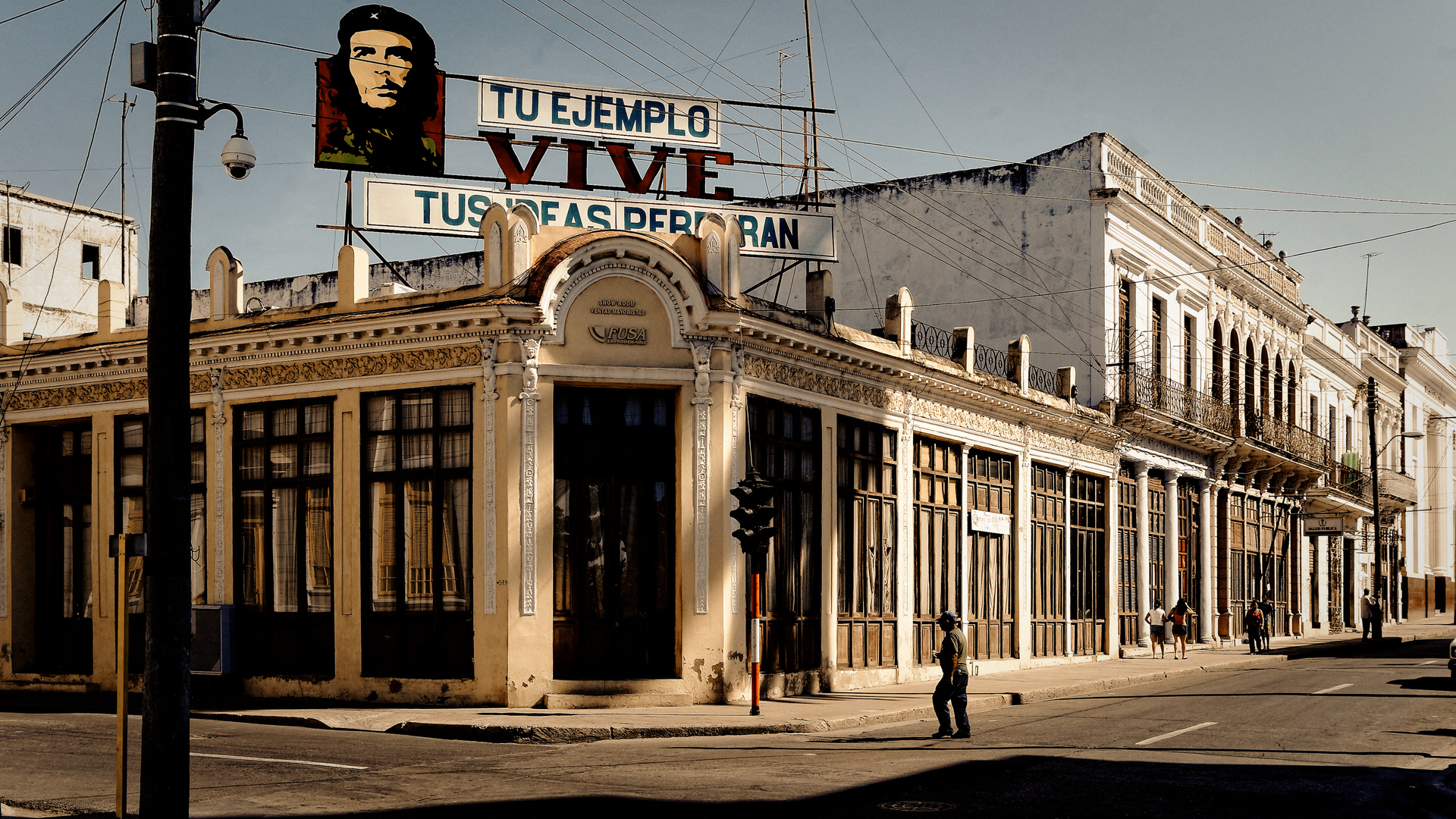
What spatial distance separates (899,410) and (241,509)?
11519mm

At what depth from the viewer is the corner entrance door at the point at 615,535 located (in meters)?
19.4

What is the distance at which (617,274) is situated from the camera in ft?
64.6

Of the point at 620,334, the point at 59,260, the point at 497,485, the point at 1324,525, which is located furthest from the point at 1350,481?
the point at 59,260

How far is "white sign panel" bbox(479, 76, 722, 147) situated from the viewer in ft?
73.2

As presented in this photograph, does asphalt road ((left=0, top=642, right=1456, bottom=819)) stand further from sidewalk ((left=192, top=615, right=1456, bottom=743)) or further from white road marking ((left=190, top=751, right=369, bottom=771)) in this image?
sidewalk ((left=192, top=615, right=1456, bottom=743))

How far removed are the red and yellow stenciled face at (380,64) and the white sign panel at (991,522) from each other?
45.4ft

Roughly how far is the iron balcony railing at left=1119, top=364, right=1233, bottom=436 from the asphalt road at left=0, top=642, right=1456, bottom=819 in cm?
1641

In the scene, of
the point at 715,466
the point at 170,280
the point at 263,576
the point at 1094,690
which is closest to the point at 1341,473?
the point at 1094,690

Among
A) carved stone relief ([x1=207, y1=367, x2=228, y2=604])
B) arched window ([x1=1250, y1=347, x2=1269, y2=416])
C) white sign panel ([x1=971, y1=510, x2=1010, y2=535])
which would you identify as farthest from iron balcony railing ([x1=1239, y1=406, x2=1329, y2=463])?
carved stone relief ([x1=207, y1=367, x2=228, y2=604])

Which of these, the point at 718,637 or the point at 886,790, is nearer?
the point at 886,790

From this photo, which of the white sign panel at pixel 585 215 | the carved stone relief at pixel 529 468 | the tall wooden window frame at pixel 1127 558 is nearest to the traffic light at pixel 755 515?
the carved stone relief at pixel 529 468

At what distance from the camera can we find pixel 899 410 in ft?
82.4

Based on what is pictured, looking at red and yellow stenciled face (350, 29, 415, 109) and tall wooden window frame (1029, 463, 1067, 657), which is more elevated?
red and yellow stenciled face (350, 29, 415, 109)

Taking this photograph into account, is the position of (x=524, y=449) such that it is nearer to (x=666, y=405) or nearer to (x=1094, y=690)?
(x=666, y=405)
